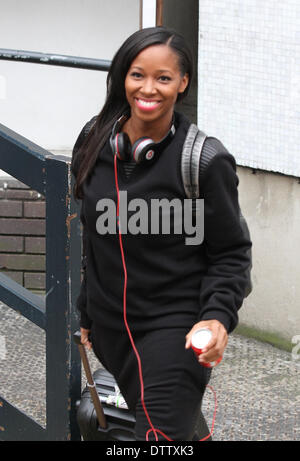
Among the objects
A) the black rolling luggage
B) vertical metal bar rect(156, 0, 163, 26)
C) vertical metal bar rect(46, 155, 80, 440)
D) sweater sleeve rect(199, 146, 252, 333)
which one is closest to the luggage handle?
the black rolling luggage

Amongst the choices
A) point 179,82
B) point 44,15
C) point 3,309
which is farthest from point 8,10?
point 179,82

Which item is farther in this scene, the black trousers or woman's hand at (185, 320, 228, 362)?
the black trousers

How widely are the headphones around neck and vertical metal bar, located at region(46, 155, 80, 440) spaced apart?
0.39 meters

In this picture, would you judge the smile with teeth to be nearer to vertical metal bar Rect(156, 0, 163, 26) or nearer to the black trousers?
the black trousers

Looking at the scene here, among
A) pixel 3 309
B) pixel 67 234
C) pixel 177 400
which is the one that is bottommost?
pixel 3 309

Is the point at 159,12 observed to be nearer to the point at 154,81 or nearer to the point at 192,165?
the point at 154,81

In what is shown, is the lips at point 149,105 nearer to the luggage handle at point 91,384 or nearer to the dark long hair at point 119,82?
the dark long hair at point 119,82

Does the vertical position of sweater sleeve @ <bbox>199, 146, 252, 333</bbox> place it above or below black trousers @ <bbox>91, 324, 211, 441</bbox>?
above

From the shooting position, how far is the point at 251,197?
4.96 metres

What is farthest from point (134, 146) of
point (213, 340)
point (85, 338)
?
point (85, 338)

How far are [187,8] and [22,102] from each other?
1221 mm

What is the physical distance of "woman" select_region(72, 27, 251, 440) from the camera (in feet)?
8.30
